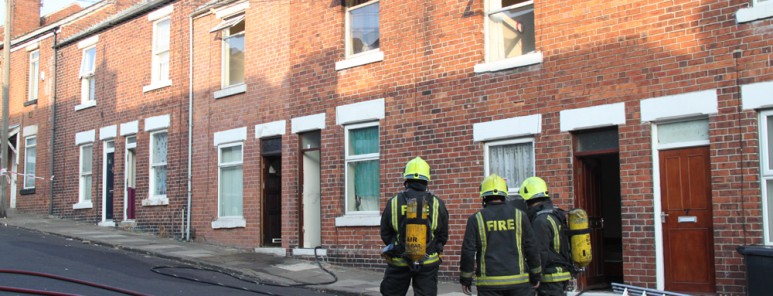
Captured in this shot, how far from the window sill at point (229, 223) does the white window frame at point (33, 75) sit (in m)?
10.5

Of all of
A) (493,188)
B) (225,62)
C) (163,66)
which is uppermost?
(163,66)

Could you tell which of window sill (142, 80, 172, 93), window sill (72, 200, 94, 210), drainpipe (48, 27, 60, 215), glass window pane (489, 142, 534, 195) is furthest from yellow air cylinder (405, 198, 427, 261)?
drainpipe (48, 27, 60, 215)

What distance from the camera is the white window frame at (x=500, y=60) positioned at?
39.3 ft

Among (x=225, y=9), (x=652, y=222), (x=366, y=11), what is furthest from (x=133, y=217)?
(x=652, y=222)

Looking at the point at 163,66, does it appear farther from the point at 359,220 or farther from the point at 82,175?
the point at 359,220

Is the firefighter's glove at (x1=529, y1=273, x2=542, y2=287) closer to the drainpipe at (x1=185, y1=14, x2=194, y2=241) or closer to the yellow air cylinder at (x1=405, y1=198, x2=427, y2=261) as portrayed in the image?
the yellow air cylinder at (x1=405, y1=198, x2=427, y2=261)

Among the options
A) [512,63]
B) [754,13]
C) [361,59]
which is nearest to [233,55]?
[361,59]

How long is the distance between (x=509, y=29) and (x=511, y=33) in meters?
0.08

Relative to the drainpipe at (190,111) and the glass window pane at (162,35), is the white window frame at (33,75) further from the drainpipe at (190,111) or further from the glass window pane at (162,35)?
the drainpipe at (190,111)

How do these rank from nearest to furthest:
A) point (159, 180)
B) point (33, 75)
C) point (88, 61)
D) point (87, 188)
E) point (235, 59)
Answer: point (235, 59)
point (159, 180)
point (87, 188)
point (88, 61)
point (33, 75)

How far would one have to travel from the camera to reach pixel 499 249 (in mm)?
6855

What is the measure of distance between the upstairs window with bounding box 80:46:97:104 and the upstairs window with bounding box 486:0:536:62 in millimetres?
13355

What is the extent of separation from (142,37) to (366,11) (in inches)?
305

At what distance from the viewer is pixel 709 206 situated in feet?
33.1
